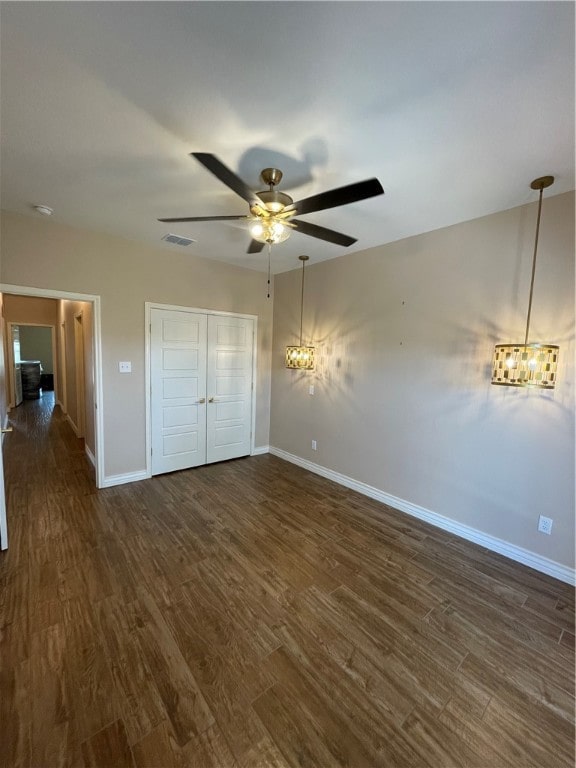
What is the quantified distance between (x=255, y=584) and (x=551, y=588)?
224cm

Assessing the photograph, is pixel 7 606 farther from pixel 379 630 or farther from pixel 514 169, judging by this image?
pixel 514 169

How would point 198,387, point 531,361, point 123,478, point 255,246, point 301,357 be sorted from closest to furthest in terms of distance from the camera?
point 531,361 < point 255,246 < point 123,478 < point 301,357 < point 198,387

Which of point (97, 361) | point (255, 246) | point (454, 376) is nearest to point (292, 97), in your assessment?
point (255, 246)

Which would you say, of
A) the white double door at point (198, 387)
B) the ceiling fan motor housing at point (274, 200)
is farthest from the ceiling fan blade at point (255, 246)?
the white double door at point (198, 387)

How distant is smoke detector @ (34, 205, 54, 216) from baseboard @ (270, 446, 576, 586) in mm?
4136

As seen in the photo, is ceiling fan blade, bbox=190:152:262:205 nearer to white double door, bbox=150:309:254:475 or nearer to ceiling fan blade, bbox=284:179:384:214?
ceiling fan blade, bbox=284:179:384:214

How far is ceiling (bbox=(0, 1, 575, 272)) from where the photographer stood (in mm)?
1229

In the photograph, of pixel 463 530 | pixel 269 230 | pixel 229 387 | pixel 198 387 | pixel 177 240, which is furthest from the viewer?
pixel 229 387

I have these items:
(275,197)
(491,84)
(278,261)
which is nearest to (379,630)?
(275,197)

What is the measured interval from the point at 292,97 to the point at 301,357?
110 inches

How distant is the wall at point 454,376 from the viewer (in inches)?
96.3

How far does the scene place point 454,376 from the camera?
9.91 ft

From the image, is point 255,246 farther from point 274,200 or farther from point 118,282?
point 118,282

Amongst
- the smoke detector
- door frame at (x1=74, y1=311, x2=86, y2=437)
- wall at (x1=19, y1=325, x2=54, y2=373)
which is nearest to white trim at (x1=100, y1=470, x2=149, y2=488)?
door frame at (x1=74, y1=311, x2=86, y2=437)
